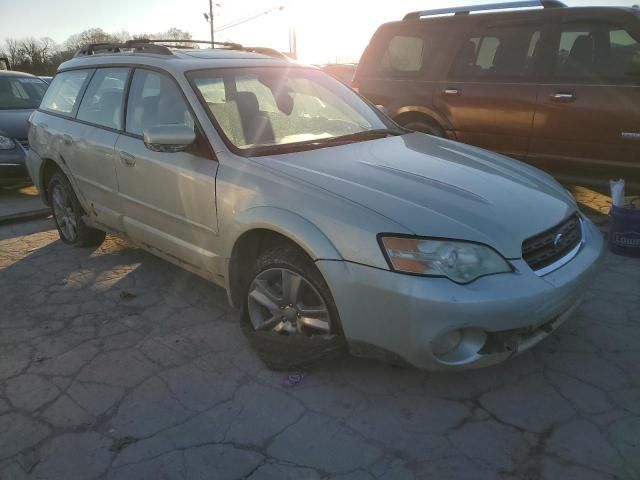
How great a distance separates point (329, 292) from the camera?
2.42m

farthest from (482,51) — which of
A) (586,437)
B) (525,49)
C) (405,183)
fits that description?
(586,437)

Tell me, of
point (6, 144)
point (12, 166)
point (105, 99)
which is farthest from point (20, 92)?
point (105, 99)

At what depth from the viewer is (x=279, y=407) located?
247 centimetres

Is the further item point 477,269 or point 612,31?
point 612,31

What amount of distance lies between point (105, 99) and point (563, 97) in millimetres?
3971

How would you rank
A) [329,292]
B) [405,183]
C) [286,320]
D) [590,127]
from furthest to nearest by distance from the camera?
[590,127], [286,320], [405,183], [329,292]

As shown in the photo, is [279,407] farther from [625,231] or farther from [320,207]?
[625,231]

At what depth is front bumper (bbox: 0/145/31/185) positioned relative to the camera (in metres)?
6.49

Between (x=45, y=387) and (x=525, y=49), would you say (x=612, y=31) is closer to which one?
(x=525, y=49)

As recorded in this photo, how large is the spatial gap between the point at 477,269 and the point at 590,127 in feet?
10.9

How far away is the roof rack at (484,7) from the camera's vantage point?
17.0 ft

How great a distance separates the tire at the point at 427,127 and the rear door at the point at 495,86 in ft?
0.56

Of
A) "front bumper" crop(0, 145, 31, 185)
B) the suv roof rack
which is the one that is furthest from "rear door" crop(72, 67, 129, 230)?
"front bumper" crop(0, 145, 31, 185)

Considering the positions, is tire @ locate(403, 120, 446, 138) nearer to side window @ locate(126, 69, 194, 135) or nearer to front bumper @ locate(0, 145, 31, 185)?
side window @ locate(126, 69, 194, 135)
